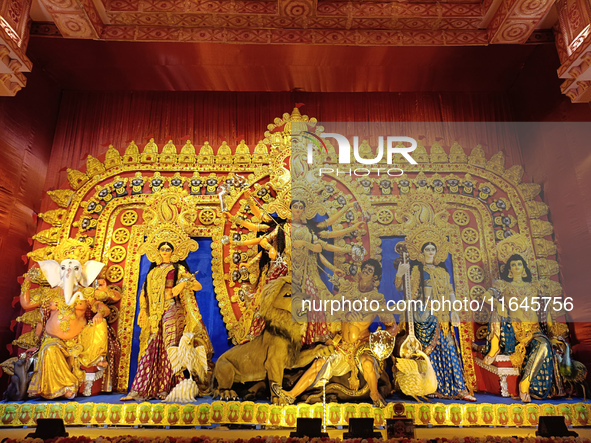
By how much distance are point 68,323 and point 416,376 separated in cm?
440

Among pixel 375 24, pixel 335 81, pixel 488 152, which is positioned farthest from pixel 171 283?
pixel 488 152

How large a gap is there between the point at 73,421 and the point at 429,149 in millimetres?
6206

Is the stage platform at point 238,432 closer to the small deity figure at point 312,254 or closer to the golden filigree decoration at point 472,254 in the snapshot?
the small deity figure at point 312,254

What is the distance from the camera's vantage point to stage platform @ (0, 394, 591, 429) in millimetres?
5000

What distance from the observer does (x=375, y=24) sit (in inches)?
232

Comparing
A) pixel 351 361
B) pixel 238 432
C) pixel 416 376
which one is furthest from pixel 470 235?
pixel 238 432

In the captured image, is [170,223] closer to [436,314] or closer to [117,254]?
[117,254]

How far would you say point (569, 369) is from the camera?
532 centimetres

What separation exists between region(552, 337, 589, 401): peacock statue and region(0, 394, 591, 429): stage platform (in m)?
0.24

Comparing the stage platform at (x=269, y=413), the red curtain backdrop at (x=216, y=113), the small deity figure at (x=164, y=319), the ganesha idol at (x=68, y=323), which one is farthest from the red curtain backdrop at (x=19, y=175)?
the small deity figure at (x=164, y=319)

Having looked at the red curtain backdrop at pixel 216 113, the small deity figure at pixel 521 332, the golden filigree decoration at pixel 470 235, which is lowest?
the small deity figure at pixel 521 332

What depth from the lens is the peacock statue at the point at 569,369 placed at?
5.28 metres

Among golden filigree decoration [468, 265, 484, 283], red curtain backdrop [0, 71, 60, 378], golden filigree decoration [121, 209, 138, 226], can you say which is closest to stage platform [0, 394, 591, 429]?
red curtain backdrop [0, 71, 60, 378]

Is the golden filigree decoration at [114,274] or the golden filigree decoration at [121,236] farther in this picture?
the golden filigree decoration at [121,236]
